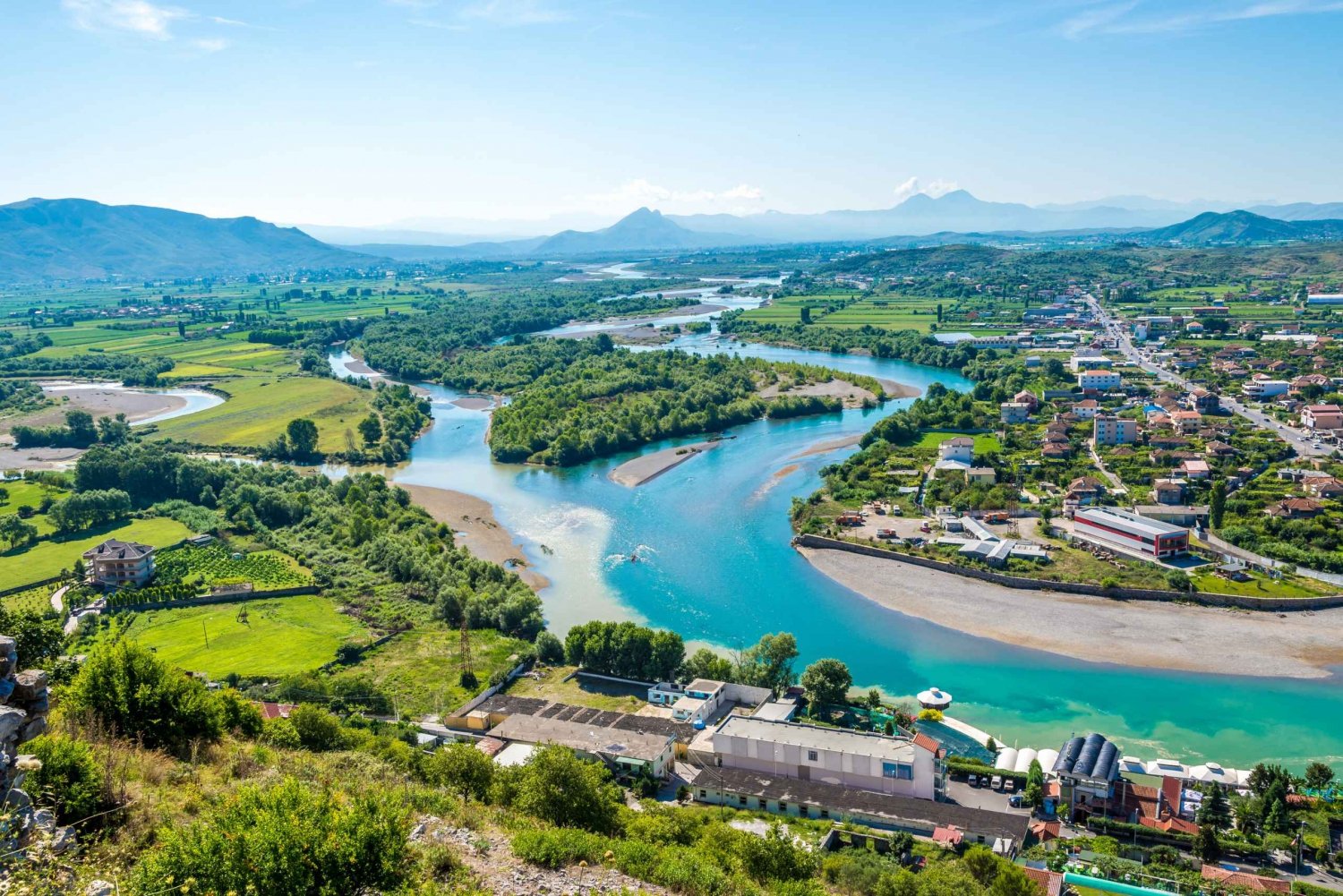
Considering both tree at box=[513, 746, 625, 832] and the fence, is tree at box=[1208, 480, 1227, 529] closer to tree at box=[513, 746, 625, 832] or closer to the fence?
the fence

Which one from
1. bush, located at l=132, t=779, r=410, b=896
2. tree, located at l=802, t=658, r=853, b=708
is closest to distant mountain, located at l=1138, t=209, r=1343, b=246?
tree, located at l=802, t=658, r=853, b=708

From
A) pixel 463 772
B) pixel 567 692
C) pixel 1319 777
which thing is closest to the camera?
pixel 463 772

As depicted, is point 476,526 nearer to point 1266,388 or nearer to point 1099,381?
point 1099,381

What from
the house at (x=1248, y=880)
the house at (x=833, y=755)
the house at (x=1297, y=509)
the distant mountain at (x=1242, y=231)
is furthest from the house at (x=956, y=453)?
the distant mountain at (x=1242, y=231)

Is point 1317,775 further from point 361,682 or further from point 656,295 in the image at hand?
point 656,295

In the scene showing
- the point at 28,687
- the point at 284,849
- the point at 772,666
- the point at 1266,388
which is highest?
the point at 28,687

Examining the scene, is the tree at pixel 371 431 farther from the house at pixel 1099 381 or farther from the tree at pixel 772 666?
the house at pixel 1099 381

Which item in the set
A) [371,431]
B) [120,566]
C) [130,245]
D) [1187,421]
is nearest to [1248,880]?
[120,566]
